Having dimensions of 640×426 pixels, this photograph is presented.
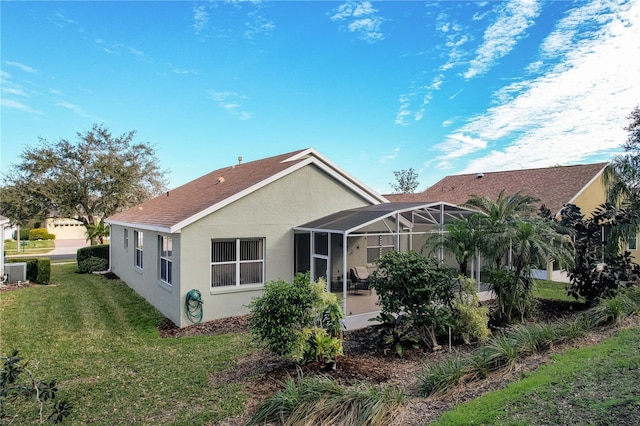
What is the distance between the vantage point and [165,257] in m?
12.9

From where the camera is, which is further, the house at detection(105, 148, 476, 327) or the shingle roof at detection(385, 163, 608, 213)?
the shingle roof at detection(385, 163, 608, 213)

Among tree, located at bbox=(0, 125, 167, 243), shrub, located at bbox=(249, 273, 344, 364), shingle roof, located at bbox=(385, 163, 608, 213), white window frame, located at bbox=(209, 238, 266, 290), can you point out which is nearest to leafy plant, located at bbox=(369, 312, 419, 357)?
shrub, located at bbox=(249, 273, 344, 364)

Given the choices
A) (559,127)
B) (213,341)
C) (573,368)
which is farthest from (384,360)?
(559,127)

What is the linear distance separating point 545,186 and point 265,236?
17.3 m

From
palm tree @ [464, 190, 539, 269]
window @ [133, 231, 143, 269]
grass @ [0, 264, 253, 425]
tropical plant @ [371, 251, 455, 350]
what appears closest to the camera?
grass @ [0, 264, 253, 425]

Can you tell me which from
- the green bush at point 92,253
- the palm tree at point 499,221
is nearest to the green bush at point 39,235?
the green bush at point 92,253

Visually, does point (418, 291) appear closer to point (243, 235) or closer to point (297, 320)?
point (297, 320)

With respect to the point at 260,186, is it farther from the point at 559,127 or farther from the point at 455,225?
the point at 559,127

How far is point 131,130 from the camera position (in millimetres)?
33188

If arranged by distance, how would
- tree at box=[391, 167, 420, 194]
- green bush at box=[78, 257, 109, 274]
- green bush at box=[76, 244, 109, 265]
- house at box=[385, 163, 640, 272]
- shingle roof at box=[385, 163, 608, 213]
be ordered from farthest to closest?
tree at box=[391, 167, 420, 194] → green bush at box=[76, 244, 109, 265] → green bush at box=[78, 257, 109, 274] → shingle roof at box=[385, 163, 608, 213] → house at box=[385, 163, 640, 272]

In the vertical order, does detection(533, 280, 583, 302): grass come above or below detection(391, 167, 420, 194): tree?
below

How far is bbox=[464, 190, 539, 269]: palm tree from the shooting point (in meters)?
9.84

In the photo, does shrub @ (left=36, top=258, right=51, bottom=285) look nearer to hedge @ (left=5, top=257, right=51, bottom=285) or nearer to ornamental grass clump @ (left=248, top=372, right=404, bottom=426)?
hedge @ (left=5, top=257, right=51, bottom=285)

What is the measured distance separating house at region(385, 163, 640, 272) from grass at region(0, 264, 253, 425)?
536 inches
